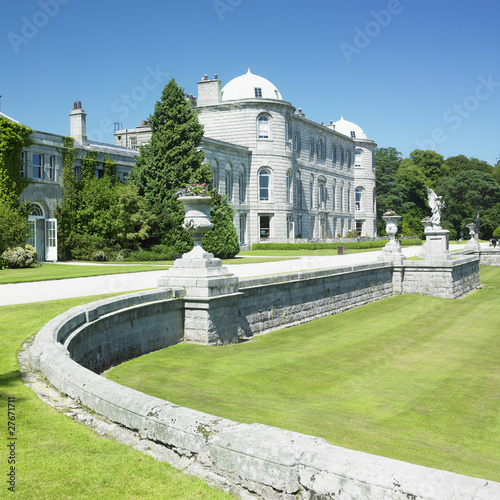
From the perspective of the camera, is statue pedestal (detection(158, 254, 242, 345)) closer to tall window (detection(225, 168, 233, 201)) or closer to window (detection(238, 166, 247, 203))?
tall window (detection(225, 168, 233, 201))

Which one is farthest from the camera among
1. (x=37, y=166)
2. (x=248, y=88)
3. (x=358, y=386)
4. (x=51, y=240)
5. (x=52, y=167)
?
(x=248, y=88)

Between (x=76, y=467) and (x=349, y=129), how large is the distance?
6598cm

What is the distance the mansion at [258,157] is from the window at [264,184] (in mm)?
84

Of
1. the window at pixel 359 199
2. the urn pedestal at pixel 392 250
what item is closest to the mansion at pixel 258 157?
the window at pixel 359 199

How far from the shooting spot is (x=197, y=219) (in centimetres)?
1124

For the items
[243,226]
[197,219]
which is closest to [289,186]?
[243,226]

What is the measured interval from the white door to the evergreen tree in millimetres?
4991

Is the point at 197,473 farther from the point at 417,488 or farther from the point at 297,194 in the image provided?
the point at 297,194

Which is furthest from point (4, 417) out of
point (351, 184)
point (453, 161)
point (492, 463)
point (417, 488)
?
point (453, 161)

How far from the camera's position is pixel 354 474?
3.11 meters

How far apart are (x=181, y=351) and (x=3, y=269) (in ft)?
44.1

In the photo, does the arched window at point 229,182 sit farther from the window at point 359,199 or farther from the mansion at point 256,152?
the window at point 359,199

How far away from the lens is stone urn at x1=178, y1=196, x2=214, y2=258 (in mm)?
11172

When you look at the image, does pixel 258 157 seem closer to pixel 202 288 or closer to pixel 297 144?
pixel 297 144
